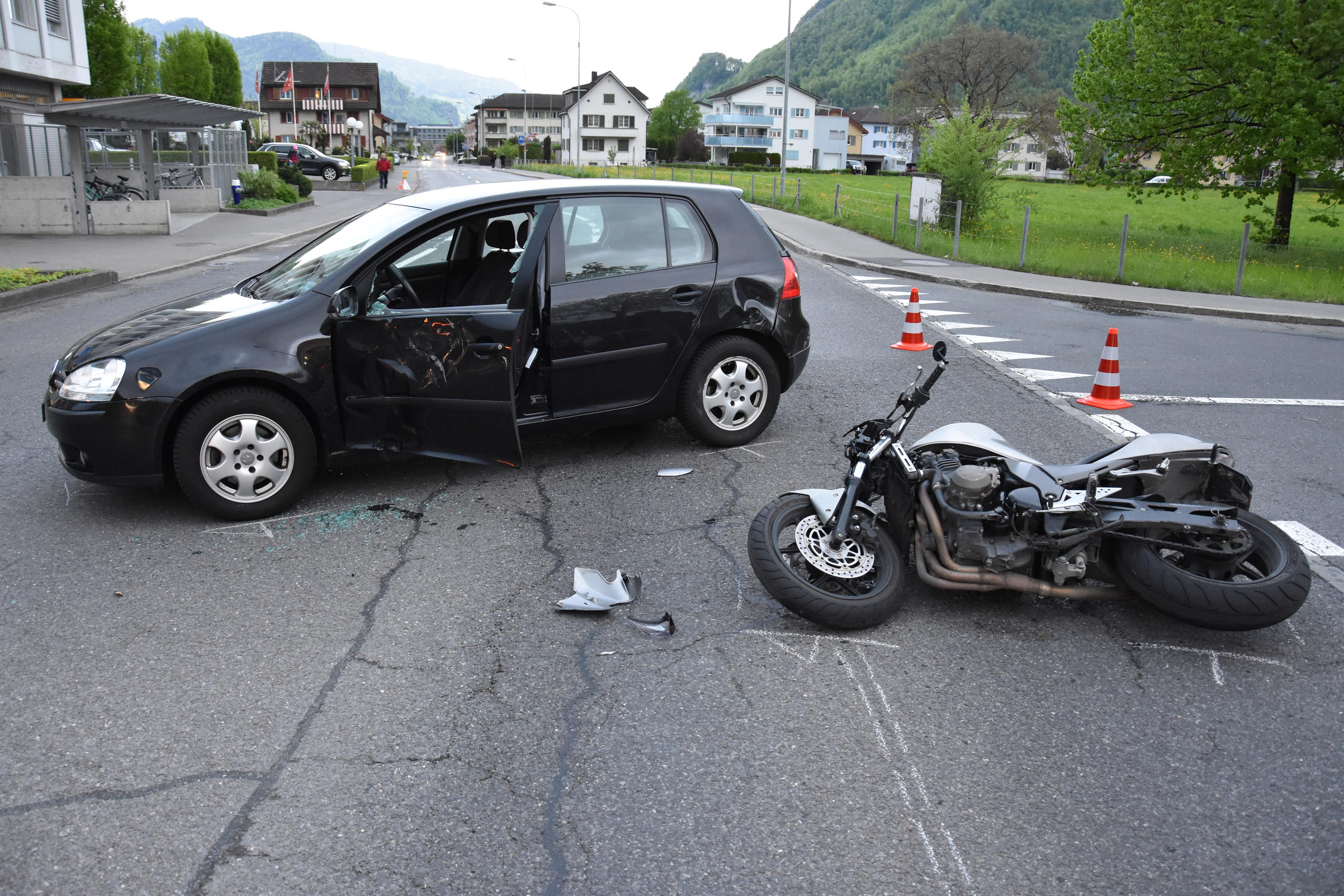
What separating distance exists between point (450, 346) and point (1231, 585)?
3.74 m

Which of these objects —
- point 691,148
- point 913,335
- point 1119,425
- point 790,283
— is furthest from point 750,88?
point 790,283

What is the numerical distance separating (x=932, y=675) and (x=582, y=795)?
1509 mm

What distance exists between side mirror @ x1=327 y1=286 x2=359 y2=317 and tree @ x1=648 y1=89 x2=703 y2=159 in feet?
400

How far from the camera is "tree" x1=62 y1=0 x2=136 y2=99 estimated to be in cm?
5191

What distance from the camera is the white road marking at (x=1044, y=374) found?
9617 millimetres

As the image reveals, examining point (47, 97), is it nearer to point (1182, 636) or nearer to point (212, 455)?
point (212, 455)

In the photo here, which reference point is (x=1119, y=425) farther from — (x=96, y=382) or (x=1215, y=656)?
(x=96, y=382)

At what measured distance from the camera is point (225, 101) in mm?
80375

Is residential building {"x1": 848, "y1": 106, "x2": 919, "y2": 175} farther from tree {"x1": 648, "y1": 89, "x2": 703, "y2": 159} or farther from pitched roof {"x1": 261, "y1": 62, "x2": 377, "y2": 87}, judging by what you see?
pitched roof {"x1": 261, "y1": 62, "x2": 377, "y2": 87}

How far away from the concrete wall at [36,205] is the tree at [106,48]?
116 feet

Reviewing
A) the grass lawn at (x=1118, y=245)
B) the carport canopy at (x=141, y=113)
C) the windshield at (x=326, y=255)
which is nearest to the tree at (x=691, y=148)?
the grass lawn at (x=1118, y=245)

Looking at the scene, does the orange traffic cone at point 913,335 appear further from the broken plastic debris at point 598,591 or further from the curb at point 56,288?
the curb at point 56,288

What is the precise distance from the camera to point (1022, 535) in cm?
426

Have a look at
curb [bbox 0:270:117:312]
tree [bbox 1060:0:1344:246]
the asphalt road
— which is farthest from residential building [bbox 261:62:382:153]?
the asphalt road
